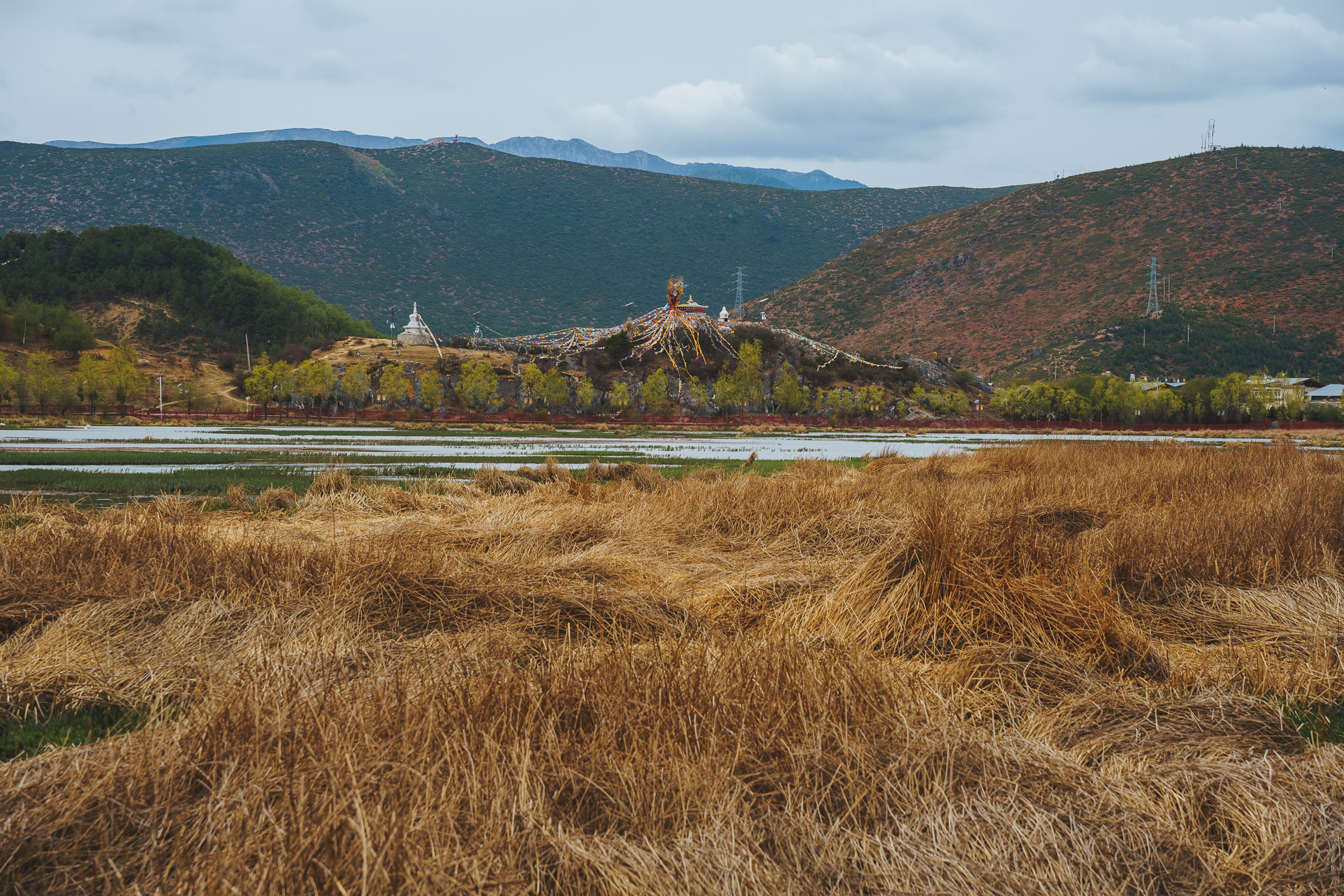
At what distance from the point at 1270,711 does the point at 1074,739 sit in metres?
1.20

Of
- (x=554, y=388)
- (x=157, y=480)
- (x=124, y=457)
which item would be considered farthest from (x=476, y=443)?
(x=554, y=388)

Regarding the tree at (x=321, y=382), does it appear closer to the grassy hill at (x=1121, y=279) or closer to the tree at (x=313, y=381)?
the tree at (x=313, y=381)

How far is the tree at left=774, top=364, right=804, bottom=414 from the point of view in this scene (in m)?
68.5

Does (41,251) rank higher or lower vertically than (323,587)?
higher

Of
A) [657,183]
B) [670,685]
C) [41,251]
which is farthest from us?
[657,183]

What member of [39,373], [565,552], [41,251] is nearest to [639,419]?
[39,373]

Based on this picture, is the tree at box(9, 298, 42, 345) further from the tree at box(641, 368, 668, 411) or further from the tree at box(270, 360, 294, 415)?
the tree at box(641, 368, 668, 411)

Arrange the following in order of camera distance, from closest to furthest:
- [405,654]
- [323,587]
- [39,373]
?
[405,654]
[323,587]
[39,373]

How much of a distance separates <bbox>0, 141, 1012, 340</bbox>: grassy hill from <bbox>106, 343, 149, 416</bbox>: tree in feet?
209

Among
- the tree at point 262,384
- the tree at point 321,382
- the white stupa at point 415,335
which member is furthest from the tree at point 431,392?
the white stupa at point 415,335

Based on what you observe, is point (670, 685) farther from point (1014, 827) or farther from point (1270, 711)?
point (1270, 711)

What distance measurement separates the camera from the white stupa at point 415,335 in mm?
93000

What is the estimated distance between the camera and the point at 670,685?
388 cm

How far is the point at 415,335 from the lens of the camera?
9469 cm
